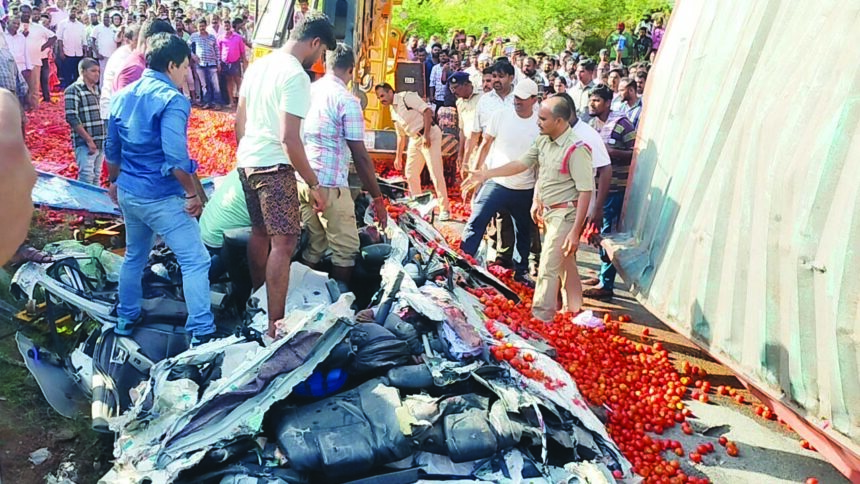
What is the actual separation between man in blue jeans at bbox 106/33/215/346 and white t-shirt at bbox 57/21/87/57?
475 inches

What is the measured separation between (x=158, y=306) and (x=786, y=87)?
4.00 meters

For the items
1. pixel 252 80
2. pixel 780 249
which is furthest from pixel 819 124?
pixel 252 80

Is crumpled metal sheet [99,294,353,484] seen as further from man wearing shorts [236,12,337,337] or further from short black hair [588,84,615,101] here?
short black hair [588,84,615,101]

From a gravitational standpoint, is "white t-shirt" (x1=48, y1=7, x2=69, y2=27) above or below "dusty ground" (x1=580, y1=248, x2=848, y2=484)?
above

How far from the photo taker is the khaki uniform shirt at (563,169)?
17.2 ft

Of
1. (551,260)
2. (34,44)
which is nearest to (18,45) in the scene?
(34,44)

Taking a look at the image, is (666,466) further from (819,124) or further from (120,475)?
(120,475)

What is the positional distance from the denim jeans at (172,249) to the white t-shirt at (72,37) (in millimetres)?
12197

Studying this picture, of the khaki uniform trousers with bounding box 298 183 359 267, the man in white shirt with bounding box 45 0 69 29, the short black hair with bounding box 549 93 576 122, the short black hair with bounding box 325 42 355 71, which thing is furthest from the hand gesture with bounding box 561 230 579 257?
the man in white shirt with bounding box 45 0 69 29

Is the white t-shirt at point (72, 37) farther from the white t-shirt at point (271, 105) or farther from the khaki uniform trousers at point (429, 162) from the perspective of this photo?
the white t-shirt at point (271, 105)

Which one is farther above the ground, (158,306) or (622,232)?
(622,232)

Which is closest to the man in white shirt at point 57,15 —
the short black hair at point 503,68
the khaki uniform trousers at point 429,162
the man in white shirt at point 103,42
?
the man in white shirt at point 103,42

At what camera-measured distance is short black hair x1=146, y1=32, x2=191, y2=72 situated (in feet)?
13.9

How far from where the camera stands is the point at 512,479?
299 cm
